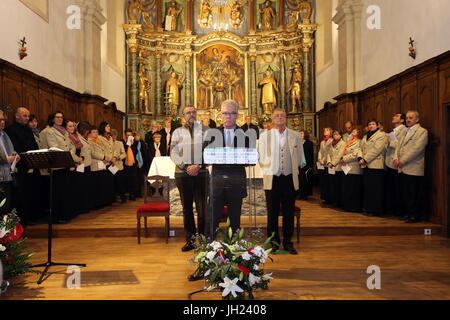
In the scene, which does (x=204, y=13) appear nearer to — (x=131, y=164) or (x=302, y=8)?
(x=302, y=8)

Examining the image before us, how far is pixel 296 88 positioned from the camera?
42.9ft

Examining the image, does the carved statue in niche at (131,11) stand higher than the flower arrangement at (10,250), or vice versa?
the carved statue in niche at (131,11)

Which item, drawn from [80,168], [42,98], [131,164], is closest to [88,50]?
[42,98]

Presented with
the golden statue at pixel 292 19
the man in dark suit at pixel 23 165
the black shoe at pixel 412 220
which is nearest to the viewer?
the man in dark suit at pixel 23 165

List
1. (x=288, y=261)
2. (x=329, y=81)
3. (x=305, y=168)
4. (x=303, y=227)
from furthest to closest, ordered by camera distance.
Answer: (x=329, y=81) < (x=305, y=168) < (x=303, y=227) < (x=288, y=261)

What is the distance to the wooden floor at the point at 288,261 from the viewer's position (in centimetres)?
328

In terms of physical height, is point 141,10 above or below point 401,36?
above

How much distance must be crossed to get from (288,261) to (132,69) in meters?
10.3

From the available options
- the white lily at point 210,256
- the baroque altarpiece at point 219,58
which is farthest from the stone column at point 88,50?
the white lily at point 210,256

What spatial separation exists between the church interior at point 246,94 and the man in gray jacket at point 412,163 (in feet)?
0.69

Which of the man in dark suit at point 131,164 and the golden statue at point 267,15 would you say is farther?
the golden statue at point 267,15

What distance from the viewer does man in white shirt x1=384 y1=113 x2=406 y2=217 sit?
245 inches

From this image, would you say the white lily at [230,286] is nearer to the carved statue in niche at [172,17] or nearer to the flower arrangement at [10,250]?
the flower arrangement at [10,250]
